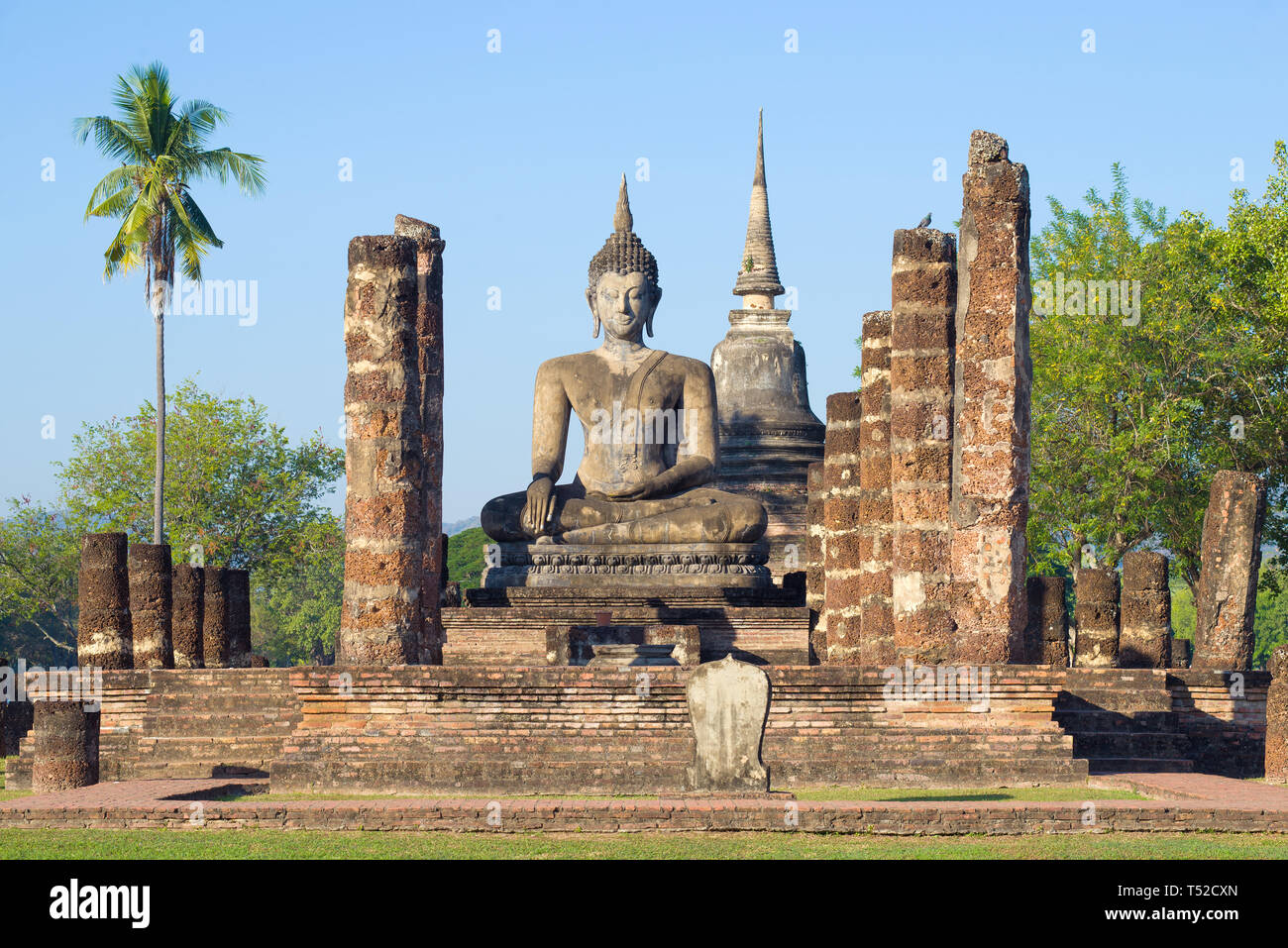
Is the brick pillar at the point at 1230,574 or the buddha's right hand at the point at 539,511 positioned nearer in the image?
the brick pillar at the point at 1230,574

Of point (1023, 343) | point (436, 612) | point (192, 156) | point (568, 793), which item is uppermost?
point (192, 156)

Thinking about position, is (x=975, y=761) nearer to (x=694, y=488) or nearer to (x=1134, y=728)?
(x=1134, y=728)

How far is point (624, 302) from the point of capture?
2281 cm

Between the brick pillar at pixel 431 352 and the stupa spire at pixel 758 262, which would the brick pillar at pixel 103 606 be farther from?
the stupa spire at pixel 758 262

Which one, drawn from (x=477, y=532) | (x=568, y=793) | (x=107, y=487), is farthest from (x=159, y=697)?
(x=477, y=532)

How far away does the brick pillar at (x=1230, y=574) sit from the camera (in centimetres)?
2053

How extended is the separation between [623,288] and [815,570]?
433 cm

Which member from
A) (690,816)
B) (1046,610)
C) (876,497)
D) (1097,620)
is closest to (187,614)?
(876,497)

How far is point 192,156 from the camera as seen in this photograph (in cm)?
3030

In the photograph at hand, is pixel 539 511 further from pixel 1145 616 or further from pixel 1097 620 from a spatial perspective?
pixel 1145 616

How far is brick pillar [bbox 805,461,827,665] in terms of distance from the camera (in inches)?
862

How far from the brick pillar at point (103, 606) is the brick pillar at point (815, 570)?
7.82m

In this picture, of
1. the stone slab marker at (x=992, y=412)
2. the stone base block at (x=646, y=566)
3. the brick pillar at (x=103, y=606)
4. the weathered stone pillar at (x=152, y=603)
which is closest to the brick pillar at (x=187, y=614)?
the weathered stone pillar at (x=152, y=603)

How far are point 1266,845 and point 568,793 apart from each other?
4.93m
